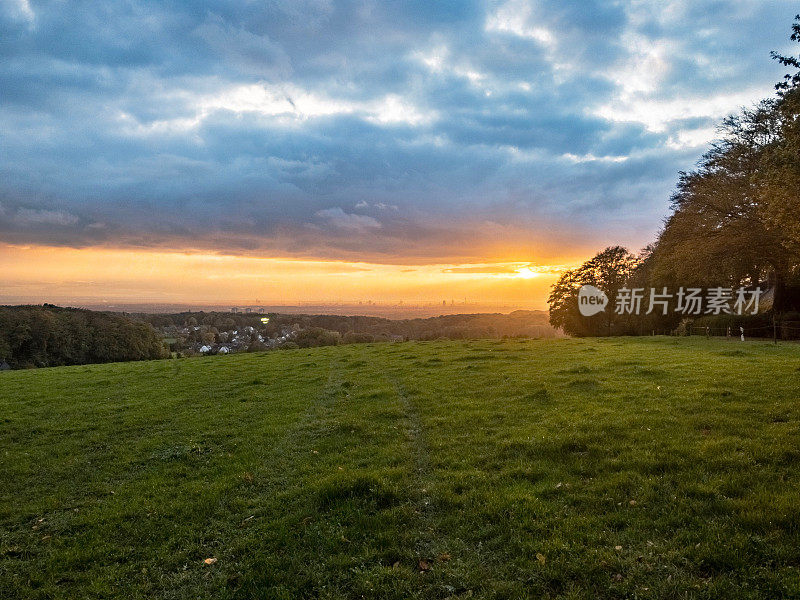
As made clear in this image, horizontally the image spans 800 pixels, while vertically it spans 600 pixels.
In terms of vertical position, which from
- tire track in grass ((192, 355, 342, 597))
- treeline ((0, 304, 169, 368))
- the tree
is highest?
the tree

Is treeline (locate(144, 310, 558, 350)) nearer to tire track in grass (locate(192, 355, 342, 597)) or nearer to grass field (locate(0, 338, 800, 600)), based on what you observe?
grass field (locate(0, 338, 800, 600))

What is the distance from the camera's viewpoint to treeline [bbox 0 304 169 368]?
70438 millimetres

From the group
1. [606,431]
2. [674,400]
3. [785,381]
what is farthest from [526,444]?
[785,381]

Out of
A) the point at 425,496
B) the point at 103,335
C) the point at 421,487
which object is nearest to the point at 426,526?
the point at 425,496

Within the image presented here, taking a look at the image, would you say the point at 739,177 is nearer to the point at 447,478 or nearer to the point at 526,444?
the point at 526,444

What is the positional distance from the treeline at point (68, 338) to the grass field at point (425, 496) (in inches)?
2626

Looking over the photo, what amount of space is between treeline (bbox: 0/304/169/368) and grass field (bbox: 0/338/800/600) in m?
66.7

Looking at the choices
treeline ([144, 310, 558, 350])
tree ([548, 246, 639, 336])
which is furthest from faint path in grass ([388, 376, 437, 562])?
tree ([548, 246, 639, 336])

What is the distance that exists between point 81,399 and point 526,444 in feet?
76.0

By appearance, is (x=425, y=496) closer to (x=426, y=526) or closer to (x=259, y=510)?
(x=426, y=526)

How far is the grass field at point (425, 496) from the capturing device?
6727 millimetres

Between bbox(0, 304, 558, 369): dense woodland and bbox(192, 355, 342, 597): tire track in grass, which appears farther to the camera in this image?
bbox(0, 304, 558, 369): dense woodland

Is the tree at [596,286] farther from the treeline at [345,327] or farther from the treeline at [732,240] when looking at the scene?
the treeline at [732,240]

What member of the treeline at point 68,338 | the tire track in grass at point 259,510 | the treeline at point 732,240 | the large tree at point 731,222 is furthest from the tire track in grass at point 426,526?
the treeline at point 68,338
